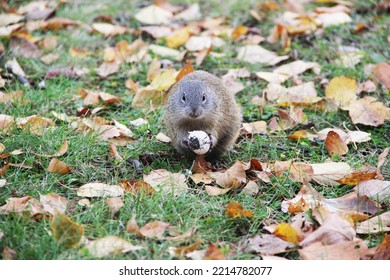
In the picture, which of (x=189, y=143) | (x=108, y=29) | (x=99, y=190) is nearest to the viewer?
(x=99, y=190)

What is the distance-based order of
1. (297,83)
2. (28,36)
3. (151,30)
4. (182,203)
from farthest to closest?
(151,30), (28,36), (297,83), (182,203)

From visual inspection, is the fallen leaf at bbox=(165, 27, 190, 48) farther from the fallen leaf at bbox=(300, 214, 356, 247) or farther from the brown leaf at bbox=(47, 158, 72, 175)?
the fallen leaf at bbox=(300, 214, 356, 247)

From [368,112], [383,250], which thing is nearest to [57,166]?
[383,250]

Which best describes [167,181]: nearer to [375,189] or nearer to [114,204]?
[114,204]

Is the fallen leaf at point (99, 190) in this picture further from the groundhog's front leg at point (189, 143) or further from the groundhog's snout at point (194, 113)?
the groundhog's snout at point (194, 113)

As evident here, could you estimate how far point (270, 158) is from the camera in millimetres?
4117

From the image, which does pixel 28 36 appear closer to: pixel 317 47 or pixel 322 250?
pixel 317 47

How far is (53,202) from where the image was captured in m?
3.31

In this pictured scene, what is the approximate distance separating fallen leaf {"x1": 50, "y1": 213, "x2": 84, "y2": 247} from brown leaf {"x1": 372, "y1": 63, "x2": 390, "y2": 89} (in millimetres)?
2989

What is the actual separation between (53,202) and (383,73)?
2.97 metres

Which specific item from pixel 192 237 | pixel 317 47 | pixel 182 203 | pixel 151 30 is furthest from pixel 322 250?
pixel 151 30

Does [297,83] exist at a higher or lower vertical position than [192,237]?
lower

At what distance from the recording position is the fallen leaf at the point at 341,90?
479 cm

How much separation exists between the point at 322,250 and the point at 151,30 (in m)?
3.70
